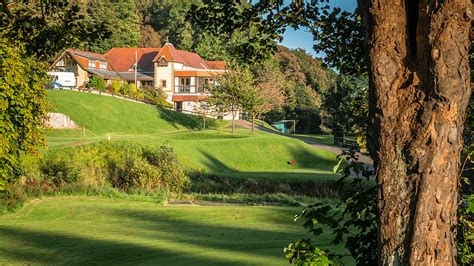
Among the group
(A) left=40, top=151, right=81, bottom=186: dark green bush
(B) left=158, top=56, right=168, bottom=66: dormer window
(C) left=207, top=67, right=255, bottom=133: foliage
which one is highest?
(B) left=158, top=56, right=168, bottom=66: dormer window

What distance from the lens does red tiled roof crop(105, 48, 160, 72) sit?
9074 cm

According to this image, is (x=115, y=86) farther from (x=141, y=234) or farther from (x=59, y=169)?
(x=141, y=234)

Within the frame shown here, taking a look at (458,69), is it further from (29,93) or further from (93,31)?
(29,93)

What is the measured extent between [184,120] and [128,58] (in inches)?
993

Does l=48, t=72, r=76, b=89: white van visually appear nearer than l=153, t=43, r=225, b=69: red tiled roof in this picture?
Yes

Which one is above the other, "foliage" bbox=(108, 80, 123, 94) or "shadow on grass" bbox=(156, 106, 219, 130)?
"foliage" bbox=(108, 80, 123, 94)

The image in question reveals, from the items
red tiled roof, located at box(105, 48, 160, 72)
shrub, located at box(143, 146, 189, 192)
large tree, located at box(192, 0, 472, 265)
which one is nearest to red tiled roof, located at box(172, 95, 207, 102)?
red tiled roof, located at box(105, 48, 160, 72)

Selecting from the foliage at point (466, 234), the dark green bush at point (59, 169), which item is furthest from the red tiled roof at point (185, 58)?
the foliage at point (466, 234)

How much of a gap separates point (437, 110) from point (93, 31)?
5.44 meters

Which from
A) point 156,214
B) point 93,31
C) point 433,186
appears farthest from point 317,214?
point 156,214

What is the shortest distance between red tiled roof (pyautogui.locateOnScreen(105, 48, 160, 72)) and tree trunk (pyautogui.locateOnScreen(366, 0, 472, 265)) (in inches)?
3445

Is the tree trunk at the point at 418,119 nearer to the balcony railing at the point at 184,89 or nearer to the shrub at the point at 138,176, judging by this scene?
the shrub at the point at 138,176

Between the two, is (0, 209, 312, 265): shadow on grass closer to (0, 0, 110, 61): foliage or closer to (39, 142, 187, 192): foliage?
(0, 0, 110, 61): foliage

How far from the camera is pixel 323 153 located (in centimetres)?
5666
